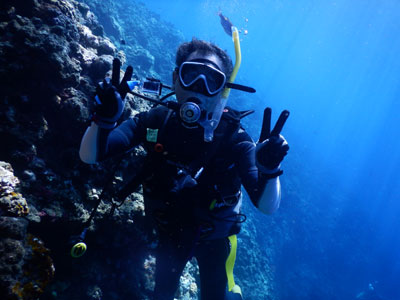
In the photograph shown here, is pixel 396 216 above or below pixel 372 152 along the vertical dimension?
below

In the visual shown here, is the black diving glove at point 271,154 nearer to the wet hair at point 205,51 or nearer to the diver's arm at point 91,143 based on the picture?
the wet hair at point 205,51

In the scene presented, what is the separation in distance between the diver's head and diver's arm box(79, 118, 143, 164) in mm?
747

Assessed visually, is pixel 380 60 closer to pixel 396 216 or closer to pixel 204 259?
pixel 396 216

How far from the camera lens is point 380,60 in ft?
271

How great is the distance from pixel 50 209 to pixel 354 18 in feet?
324

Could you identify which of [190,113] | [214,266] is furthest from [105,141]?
[214,266]

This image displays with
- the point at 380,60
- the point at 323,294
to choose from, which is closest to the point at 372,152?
the point at 380,60

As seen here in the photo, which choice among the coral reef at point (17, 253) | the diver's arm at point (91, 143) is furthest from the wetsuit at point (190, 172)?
the coral reef at point (17, 253)

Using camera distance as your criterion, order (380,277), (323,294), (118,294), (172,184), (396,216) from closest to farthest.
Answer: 1. (172,184)
2. (118,294)
3. (323,294)
4. (380,277)
5. (396,216)

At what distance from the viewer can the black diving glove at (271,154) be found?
1.70m

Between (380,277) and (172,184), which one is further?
(380,277)

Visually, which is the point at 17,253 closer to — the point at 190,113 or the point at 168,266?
the point at 168,266

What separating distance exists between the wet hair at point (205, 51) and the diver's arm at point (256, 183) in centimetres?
110

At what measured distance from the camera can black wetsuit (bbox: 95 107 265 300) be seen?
2412 mm
